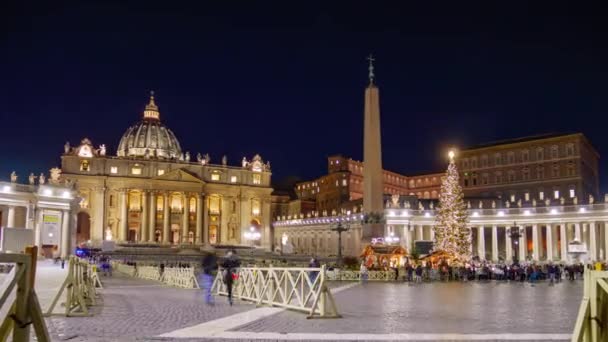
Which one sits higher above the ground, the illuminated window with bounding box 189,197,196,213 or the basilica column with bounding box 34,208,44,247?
the illuminated window with bounding box 189,197,196,213

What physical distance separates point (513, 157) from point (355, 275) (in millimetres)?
71180

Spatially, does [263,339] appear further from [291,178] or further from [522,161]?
[291,178]

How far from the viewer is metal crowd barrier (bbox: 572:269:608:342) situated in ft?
22.8

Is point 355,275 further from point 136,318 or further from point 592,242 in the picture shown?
point 592,242

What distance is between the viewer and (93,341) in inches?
438

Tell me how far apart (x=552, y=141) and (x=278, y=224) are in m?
55.7

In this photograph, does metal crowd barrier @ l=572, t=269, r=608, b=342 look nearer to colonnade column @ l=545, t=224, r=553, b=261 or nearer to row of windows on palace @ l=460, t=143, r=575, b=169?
colonnade column @ l=545, t=224, r=553, b=261

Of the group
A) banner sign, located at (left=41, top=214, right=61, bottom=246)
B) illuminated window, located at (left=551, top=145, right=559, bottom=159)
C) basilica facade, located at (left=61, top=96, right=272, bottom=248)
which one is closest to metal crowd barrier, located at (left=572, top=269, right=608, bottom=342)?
banner sign, located at (left=41, top=214, right=61, bottom=246)

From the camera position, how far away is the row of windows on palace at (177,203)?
111 meters

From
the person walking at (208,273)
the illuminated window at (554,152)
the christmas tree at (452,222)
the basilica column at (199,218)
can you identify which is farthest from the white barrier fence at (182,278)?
the basilica column at (199,218)

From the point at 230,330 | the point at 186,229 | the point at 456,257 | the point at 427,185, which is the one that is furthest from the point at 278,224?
the point at 230,330

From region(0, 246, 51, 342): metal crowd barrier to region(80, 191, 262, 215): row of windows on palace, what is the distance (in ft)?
341

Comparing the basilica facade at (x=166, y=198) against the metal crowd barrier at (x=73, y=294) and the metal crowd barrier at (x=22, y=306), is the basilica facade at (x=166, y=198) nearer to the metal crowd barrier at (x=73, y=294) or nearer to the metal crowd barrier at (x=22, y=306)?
the metal crowd barrier at (x=73, y=294)

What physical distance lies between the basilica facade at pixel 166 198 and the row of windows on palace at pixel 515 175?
4077 centimetres
